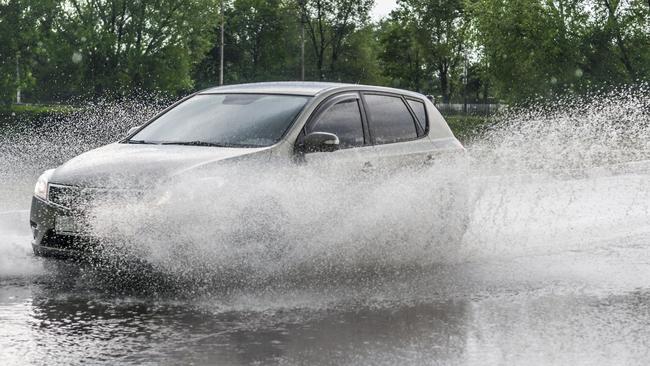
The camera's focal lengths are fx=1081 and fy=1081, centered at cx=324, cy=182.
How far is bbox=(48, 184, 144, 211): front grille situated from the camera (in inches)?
295

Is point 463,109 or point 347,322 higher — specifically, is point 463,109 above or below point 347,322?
above

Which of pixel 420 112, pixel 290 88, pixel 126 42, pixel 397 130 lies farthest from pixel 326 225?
pixel 126 42

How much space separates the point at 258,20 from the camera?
9125cm

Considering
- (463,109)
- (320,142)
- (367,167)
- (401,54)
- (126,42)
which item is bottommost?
(463,109)

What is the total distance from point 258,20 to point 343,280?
8436cm

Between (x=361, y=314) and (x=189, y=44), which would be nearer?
(x=361, y=314)

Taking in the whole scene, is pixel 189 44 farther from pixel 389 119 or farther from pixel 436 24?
pixel 389 119

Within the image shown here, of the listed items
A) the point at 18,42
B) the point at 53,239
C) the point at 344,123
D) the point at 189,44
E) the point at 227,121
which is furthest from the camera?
the point at 189,44

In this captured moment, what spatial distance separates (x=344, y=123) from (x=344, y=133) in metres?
0.12

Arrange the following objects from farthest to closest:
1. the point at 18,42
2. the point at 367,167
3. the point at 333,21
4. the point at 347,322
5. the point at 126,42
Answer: the point at 333,21
the point at 126,42
the point at 18,42
the point at 367,167
the point at 347,322

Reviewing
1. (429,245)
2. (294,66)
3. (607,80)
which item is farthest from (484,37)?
(429,245)

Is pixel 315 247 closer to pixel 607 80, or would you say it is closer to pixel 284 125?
pixel 284 125

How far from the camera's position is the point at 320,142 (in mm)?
8406

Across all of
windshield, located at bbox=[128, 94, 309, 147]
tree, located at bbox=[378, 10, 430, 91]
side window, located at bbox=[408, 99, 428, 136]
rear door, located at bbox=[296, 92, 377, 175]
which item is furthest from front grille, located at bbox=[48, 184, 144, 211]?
tree, located at bbox=[378, 10, 430, 91]
